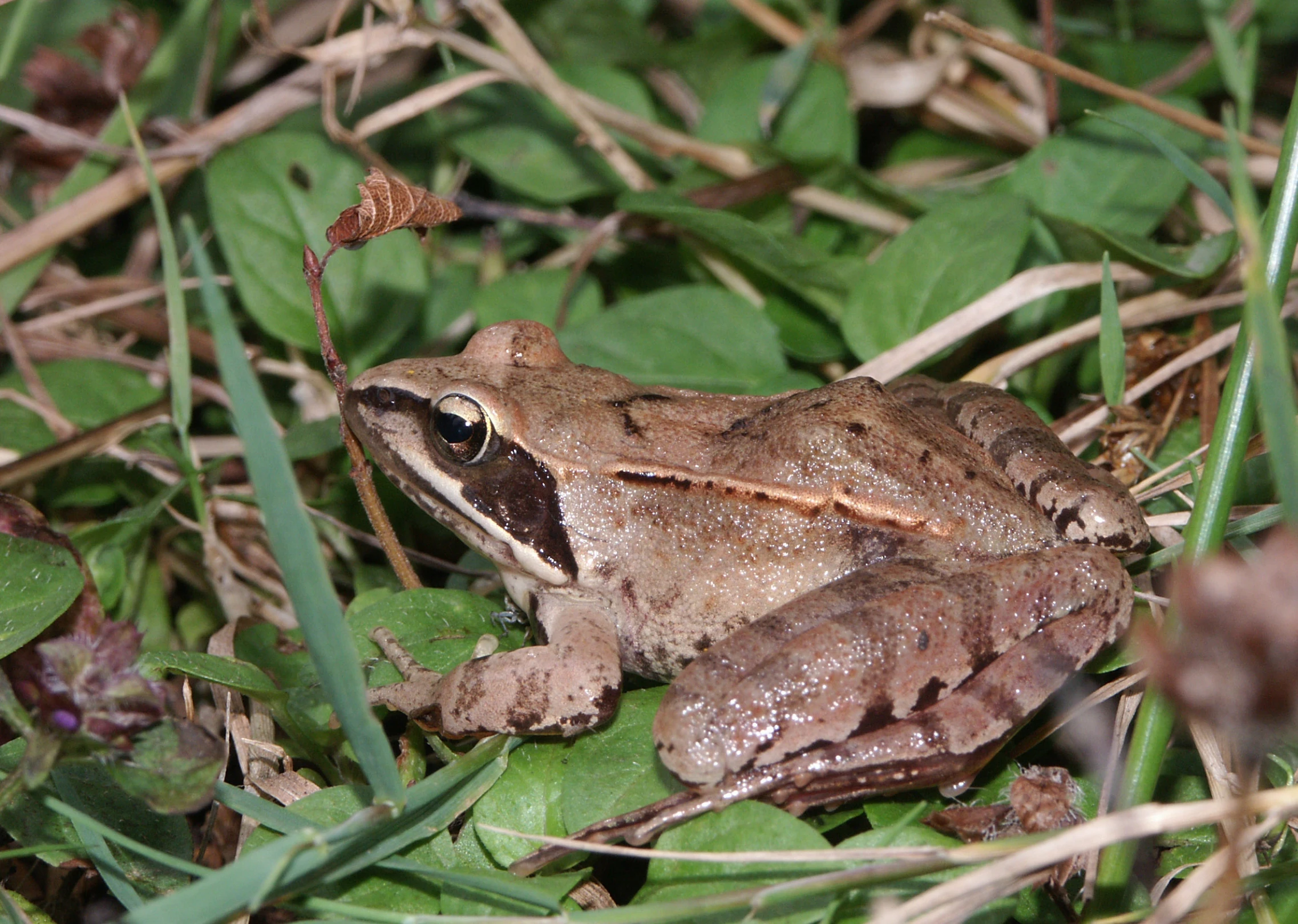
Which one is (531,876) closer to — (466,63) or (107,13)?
(466,63)

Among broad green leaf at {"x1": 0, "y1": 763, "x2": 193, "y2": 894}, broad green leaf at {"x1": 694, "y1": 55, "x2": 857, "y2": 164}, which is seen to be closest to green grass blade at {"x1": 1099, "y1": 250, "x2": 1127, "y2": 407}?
broad green leaf at {"x1": 694, "y1": 55, "x2": 857, "y2": 164}

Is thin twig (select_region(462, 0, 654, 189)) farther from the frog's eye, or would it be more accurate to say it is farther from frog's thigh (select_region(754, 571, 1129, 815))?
frog's thigh (select_region(754, 571, 1129, 815))

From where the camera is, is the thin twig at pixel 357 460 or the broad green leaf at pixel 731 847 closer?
the broad green leaf at pixel 731 847

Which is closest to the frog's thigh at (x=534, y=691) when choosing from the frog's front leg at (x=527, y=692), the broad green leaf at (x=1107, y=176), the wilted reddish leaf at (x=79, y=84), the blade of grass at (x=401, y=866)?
the frog's front leg at (x=527, y=692)

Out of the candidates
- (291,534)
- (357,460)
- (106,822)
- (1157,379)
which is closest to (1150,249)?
(1157,379)

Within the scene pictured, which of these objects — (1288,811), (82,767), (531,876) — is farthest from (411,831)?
(1288,811)

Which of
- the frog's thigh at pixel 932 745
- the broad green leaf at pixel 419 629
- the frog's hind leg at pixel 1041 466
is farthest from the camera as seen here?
the broad green leaf at pixel 419 629

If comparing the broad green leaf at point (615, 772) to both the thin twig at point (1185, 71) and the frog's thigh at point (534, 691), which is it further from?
the thin twig at point (1185, 71)
